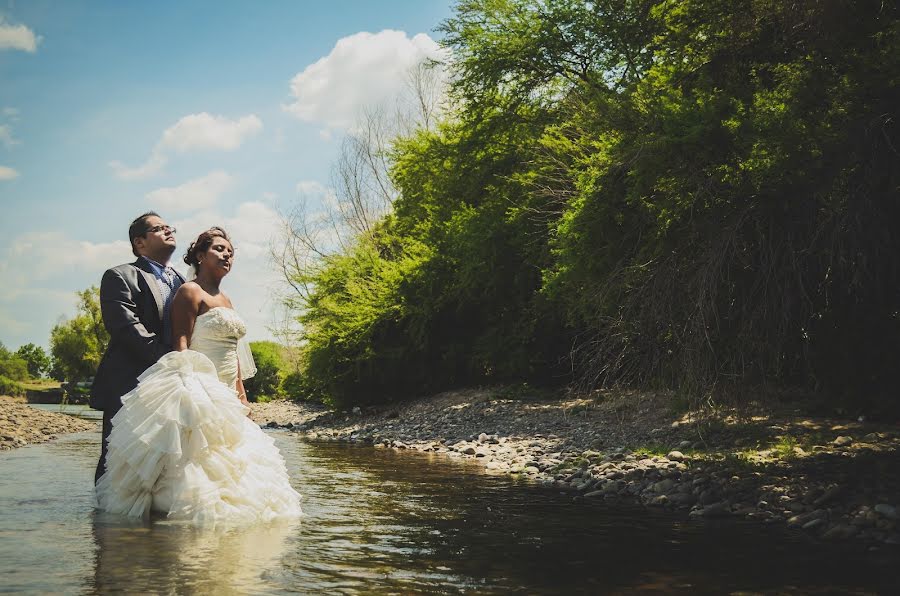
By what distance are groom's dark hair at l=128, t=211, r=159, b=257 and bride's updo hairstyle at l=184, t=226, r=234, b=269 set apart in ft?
1.36

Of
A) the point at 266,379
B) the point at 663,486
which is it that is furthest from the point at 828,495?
the point at 266,379

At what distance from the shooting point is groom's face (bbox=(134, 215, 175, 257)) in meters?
7.42

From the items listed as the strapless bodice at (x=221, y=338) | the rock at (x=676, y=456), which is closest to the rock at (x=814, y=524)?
the rock at (x=676, y=456)

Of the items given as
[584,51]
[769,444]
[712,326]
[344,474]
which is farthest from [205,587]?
[584,51]

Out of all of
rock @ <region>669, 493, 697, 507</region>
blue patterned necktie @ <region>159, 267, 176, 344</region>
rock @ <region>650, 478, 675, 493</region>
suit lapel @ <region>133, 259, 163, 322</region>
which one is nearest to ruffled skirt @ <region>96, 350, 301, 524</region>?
blue patterned necktie @ <region>159, 267, 176, 344</region>

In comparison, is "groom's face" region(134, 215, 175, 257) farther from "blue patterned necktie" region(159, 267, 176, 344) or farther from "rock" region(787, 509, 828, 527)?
"rock" region(787, 509, 828, 527)

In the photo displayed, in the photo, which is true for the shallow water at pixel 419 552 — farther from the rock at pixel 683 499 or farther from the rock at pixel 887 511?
the rock at pixel 887 511

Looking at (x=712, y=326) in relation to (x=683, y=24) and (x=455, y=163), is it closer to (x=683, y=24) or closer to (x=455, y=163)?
(x=683, y=24)

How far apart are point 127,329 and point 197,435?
3.64ft

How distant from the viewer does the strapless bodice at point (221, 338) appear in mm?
7426

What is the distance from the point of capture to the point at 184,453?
697cm

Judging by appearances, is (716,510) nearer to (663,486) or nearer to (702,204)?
(663,486)

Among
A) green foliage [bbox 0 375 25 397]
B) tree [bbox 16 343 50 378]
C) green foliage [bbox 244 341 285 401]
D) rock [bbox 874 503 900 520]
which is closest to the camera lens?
rock [bbox 874 503 900 520]

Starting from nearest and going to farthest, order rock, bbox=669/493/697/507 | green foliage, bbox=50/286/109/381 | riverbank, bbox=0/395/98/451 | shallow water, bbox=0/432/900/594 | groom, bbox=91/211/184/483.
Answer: shallow water, bbox=0/432/900/594, groom, bbox=91/211/184/483, rock, bbox=669/493/697/507, riverbank, bbox=0/395/98/451, green foliage, bbox=50/286/109/381
